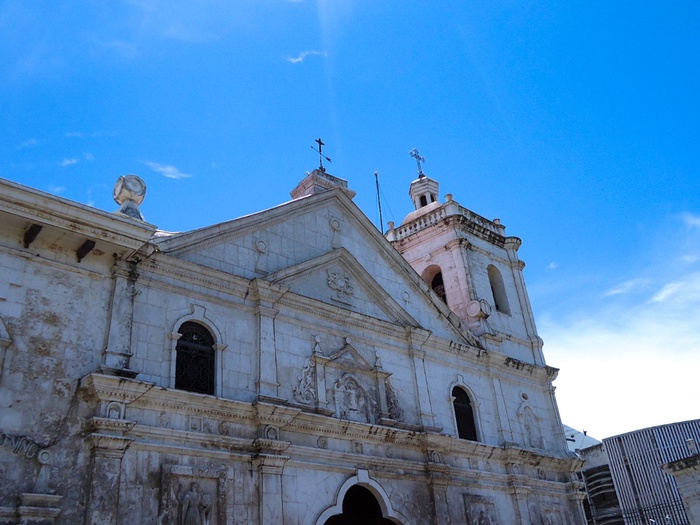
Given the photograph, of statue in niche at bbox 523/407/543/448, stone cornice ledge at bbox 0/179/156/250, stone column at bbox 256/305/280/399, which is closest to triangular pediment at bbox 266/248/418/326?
stone column at bbox 256/305/280/399

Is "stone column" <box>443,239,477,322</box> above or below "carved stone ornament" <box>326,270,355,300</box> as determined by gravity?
above

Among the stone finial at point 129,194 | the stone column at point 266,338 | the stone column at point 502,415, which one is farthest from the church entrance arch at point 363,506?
the stone finial at point 129,194

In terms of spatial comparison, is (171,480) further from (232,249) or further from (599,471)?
(599,471)

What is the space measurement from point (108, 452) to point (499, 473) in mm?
10716

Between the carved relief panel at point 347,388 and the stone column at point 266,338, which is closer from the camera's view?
the stone column at point 266,338

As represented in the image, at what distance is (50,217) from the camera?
11.2 m

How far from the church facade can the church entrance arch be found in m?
0.04

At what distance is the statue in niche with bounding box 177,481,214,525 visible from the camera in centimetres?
1135

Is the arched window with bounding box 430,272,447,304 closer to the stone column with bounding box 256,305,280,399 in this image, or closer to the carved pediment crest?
the carved pediment crest

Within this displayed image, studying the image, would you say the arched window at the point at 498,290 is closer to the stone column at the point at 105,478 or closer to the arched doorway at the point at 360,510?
the arched doorway at the point at 360,510

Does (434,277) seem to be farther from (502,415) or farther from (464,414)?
(464,414)

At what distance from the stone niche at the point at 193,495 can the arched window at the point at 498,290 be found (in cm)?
1269

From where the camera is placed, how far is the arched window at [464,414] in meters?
17.7

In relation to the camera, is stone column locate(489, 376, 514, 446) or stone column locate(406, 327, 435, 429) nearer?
stone column locate(406, 327, 435, 429)
